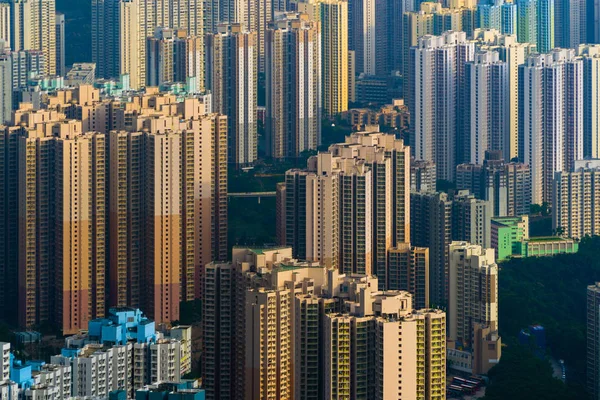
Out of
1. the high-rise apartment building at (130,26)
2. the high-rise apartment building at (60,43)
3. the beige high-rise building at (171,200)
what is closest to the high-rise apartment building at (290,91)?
the high-rise apartment building at (130,26)

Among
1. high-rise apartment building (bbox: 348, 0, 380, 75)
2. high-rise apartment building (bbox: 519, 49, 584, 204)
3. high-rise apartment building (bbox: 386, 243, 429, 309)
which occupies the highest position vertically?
high-rise apartment building (bbox: 348, 0, 380, 75)

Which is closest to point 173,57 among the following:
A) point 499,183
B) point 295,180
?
point 499,183

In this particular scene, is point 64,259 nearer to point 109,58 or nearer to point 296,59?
point 296,59

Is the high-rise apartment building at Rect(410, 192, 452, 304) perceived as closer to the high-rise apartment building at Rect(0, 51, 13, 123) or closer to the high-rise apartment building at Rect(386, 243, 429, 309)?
the high-rise apartment building at Rect(386, 243, 429, 309)

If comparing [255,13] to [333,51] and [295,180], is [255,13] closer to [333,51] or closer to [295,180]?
[333,51]

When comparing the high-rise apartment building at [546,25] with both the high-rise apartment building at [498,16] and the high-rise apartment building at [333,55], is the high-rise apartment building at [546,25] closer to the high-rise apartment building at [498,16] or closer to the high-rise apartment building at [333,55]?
the high-rise apartment building at [498,16]

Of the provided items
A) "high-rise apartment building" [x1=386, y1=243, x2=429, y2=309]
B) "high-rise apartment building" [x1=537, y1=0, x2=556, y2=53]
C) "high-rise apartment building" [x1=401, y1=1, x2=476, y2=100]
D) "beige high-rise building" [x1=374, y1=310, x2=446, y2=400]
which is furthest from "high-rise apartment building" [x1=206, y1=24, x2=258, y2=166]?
"beige high-rise building" [x1=374, y1=310, x2=446, y2=400]

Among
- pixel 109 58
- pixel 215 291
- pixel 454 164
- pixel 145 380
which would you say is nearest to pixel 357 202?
pixel 215 291
